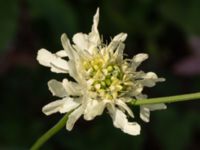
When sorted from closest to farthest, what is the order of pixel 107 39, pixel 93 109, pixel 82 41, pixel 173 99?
pixel 173 99, pixel 93 109, pixel 82 41, pixel 107 39

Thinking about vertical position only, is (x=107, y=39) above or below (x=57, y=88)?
above

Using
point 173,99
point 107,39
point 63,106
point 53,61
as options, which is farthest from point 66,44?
point 107,39

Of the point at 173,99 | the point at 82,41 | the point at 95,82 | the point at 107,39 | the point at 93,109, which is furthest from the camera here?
the point at 107,39

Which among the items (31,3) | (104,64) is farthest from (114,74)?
Answer: (31,3)

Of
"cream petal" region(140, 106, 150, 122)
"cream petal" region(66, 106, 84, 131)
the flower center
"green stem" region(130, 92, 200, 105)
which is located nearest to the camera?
"green stem" region(130, 92, 200, 105)

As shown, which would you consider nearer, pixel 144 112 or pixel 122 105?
pixel 122 105

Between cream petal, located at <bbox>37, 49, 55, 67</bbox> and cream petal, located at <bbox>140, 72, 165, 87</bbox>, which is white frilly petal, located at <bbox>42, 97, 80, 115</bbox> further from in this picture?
cream petal, located at <bbox>140, 72, 165, 87</bbox>

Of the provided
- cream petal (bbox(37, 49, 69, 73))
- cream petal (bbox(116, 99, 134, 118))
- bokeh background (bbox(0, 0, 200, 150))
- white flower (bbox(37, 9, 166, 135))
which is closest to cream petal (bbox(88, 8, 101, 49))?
white flower (bbox(37, 9, 166, 135))

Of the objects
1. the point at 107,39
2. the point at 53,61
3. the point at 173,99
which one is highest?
the point at 107,39

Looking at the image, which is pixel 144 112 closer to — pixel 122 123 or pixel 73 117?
pixel 122 123
